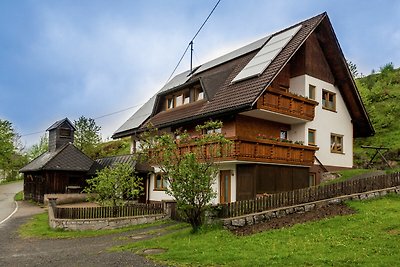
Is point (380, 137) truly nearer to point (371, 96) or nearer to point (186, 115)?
point (371, 96)

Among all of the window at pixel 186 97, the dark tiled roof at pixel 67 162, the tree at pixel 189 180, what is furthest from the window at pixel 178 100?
the tree at pixel 189 180

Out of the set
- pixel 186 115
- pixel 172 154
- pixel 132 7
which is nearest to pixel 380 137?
pixel 186 115

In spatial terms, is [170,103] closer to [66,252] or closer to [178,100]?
[178,100]

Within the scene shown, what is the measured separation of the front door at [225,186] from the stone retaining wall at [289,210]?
6219 mm

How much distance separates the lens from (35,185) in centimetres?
3553

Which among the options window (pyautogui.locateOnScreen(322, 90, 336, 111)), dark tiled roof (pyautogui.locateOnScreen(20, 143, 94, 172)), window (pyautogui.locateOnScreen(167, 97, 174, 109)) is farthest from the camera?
dark tiled roof (pyautogui.locateOnScreen(20, 143, 94, 172))

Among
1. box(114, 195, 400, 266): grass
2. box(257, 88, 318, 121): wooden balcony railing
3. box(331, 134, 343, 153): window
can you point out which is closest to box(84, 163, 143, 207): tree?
box(114, 195, 400, 266): grass

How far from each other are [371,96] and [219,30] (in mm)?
33646

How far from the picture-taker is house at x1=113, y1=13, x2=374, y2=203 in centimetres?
2068

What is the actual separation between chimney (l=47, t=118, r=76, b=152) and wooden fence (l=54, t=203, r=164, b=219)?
2001 cm

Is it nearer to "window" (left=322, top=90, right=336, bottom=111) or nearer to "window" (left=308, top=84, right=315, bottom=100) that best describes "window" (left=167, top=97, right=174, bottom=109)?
"window" (left=308, top=84, right=315, bottom=100)

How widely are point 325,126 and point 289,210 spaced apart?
11211 mm

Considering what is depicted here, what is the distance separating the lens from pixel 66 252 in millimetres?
13289

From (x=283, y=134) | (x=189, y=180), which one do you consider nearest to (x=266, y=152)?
(x=283, y=134)
